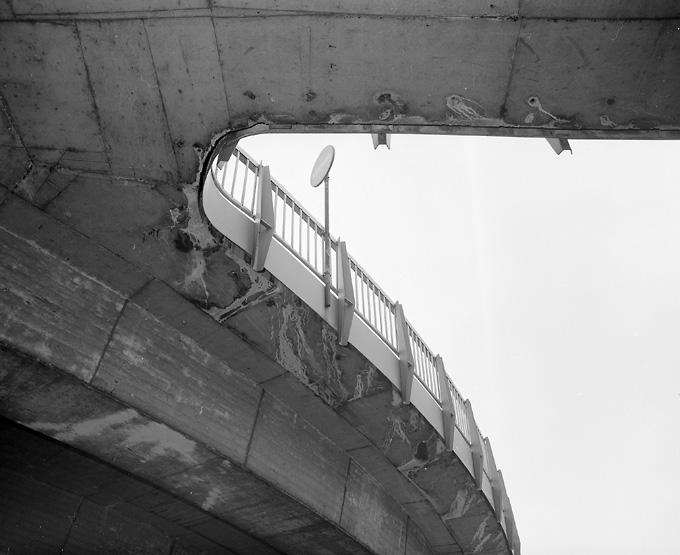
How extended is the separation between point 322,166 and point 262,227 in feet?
8.18

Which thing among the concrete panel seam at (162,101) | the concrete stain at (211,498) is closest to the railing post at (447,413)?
the concrete stain at (211,498)

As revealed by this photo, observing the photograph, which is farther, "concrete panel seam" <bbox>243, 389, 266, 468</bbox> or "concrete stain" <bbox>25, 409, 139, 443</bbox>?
"concrete panel seam" <bbox>243, 389, 266, 468</bbox>

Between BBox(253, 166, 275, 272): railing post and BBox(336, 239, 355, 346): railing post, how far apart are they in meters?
1.46

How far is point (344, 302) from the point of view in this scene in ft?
22.6

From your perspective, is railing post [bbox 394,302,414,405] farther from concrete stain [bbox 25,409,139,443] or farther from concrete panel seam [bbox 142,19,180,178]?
concrete panel seam [bbox 142,19,180,178]

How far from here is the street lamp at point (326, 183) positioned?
22.7ft

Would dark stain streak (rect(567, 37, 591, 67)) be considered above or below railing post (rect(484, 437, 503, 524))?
above

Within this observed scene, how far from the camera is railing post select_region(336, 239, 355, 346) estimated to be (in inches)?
265

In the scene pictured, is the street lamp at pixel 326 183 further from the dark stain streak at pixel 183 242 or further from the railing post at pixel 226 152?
the railing post at pixel 226 152

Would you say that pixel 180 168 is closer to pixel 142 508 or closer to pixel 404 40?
pixel 404 40

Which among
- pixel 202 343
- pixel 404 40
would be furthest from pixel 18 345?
→ pixel 404 40

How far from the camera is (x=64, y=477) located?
730cm

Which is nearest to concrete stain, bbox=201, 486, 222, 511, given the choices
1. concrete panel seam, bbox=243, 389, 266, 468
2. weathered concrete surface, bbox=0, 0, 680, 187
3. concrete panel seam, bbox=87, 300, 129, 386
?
concrete panel seam, bbox=243, 389, 266, 468

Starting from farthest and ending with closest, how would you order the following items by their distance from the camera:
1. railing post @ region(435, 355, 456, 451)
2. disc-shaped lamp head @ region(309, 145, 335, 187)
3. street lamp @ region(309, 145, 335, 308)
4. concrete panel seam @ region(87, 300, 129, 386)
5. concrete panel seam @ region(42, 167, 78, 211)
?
railing post @ region(435, 355, 456, 451) → disc-shaped lamp head @ region(309, 145, 335, 187) → street lamp @ region(309, 145, 335, 308) → concrete panel seam @ region(87, 300, 129, 386) → concrete panel seam @ region(42, 167, 78, 211)
